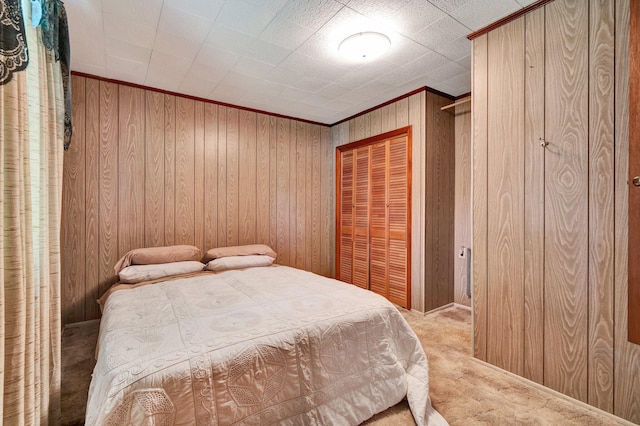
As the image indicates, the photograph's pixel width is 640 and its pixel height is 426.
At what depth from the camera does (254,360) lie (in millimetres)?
1346

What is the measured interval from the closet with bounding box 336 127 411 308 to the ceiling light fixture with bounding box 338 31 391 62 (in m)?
1.28

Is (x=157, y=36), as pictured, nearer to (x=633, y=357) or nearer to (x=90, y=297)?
(x=90, y=297)

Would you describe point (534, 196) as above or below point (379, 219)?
above

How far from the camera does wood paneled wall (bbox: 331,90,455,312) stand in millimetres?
3291

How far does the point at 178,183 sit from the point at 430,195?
2.89 metres

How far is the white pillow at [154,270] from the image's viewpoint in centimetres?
262

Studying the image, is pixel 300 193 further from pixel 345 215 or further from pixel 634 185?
pixel 634 185

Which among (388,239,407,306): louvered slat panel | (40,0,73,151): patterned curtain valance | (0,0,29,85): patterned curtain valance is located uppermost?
(40,0,73,151): patterned curtain valance

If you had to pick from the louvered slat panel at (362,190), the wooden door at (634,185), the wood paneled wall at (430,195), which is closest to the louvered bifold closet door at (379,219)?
the louvered slat panel at (362,190)

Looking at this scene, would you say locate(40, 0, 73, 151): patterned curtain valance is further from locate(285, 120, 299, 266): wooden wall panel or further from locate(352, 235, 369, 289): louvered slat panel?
locate(352, 235, 369, 289): louvered slat panel

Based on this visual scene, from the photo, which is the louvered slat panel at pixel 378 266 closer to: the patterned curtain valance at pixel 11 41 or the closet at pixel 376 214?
the closet at pixel 376 214

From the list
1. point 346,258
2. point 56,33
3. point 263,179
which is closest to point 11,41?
point 56,33

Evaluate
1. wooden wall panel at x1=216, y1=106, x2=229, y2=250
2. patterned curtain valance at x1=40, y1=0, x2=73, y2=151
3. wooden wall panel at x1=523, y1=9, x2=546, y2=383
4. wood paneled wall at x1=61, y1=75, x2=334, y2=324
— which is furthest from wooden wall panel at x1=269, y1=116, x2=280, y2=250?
wooden wall panel at x1=523, y1=9, x2=546, y2=383

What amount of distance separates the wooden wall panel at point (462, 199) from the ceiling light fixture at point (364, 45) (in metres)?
1.62
